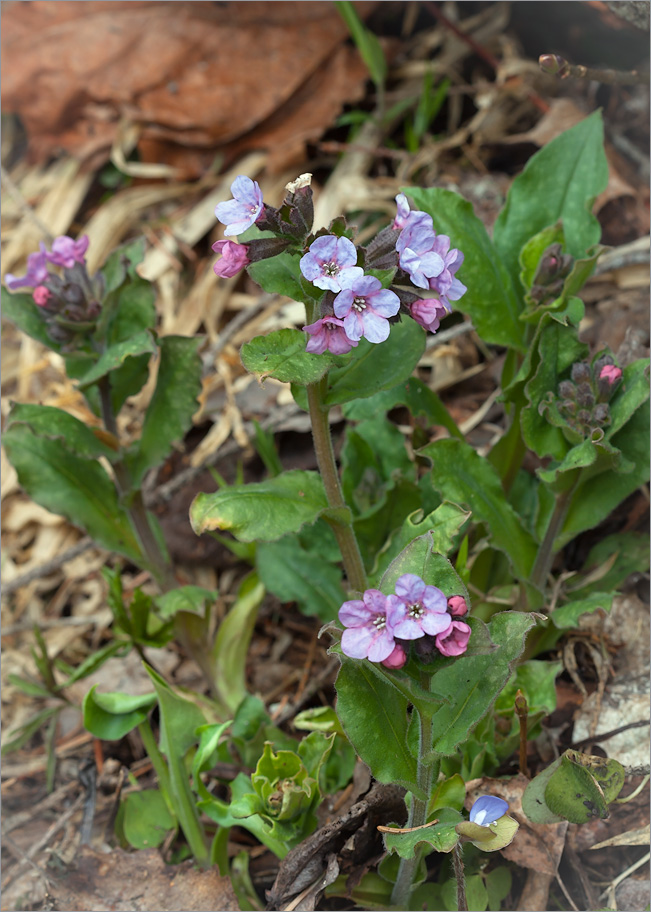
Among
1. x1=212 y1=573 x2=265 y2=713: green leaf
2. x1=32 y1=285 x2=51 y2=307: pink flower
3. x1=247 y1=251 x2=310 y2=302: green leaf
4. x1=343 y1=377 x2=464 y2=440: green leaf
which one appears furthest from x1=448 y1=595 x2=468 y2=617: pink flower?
x1=32 y1=285 x2=51 y2=307: pink flower

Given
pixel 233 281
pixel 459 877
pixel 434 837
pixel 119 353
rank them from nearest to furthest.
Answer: pixel 434 837 < pixel 459 877 < pixel 119 353 < pixel 233 281

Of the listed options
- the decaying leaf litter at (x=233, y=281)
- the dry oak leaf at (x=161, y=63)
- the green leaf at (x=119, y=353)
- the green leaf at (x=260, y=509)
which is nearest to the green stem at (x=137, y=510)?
the green leaf at (x=119, y=353)

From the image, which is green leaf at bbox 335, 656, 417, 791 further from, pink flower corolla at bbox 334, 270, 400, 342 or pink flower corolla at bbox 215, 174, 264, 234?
pink flower corolla at bbox 215, 174, 264, 234

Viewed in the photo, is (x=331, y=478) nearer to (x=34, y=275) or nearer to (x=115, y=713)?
(x=115, y=713)

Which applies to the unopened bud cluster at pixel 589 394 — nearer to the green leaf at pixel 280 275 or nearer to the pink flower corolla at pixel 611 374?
the pink flower corolla at pixel 611 374

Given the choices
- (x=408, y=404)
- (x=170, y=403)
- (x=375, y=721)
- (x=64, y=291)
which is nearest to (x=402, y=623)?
(x=375, y=721)

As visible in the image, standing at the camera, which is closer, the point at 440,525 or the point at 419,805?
the point at 419,805

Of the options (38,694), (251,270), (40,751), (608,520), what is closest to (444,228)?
(251,270)
